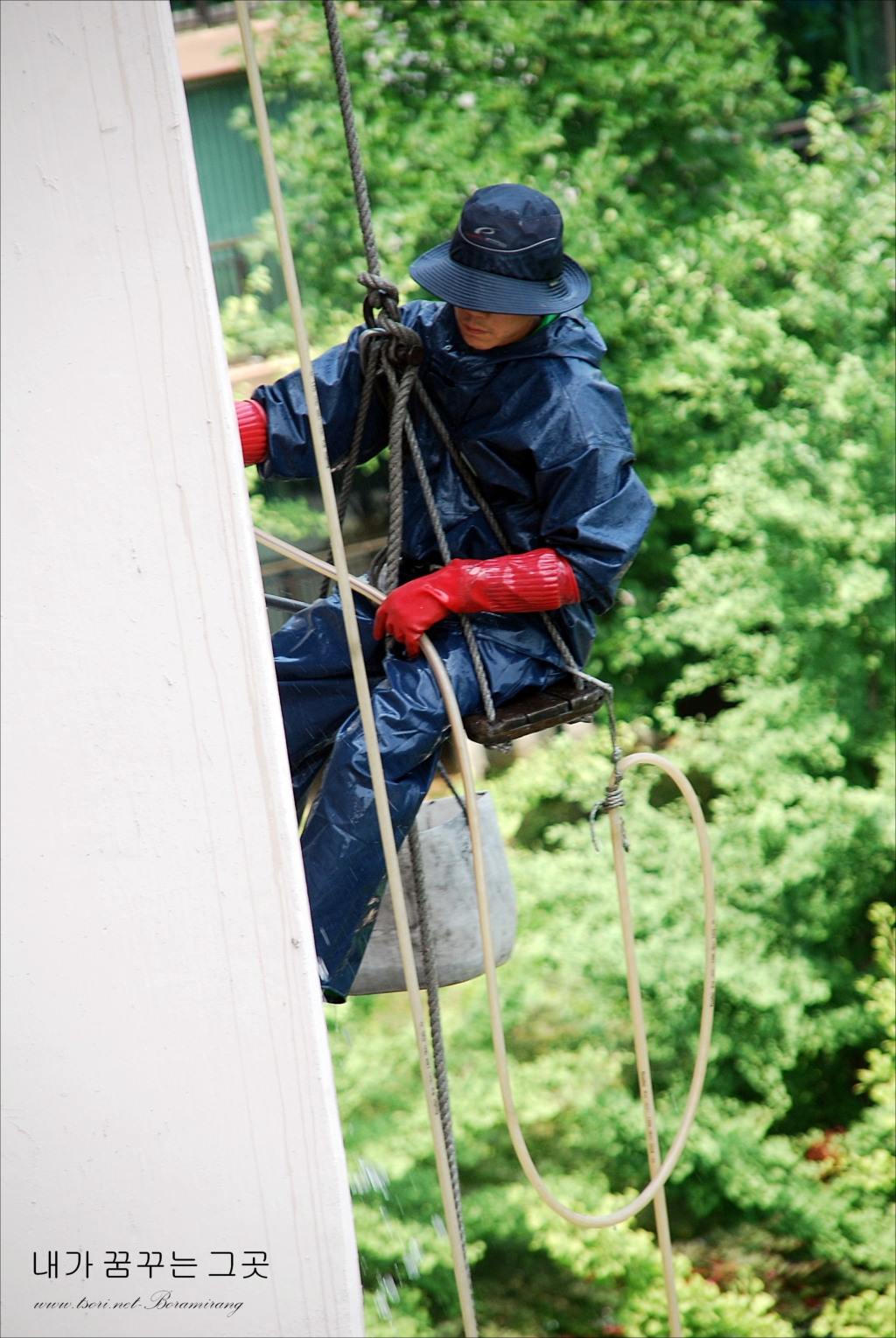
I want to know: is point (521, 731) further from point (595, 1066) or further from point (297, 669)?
point (595, 1066)

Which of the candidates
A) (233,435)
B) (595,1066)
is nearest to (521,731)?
(233,435)

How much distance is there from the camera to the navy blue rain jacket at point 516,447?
1.97m

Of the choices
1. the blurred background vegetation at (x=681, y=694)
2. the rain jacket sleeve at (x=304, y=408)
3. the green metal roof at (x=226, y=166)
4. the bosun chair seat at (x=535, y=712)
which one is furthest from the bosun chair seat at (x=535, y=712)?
the green metal roof at (x=226, y=166)

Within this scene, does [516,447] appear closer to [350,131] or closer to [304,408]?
[304,408]

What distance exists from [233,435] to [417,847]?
1195mm

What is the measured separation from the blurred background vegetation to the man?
294 centimetres

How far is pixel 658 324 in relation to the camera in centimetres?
531

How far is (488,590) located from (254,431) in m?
0.51

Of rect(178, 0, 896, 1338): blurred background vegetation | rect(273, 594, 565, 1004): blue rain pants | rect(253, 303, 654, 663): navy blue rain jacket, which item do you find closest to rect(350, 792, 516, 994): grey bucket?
rect(273, 594, 565, 1004): blue rain pants

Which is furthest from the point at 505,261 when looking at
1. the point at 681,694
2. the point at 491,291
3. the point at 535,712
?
the point at 681,694

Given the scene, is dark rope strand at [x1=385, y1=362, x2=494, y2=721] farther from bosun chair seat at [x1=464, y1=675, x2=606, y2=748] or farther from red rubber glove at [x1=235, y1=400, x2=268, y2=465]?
red rubber glove at [x1=235, y1=400, x2=268, y2=465]

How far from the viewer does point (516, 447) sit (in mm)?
2012

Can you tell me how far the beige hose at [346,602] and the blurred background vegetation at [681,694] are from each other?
3218 millimetres

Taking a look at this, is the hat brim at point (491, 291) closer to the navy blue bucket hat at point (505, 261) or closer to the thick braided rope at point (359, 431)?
the navy blue bucket hat at point (505, 261)
